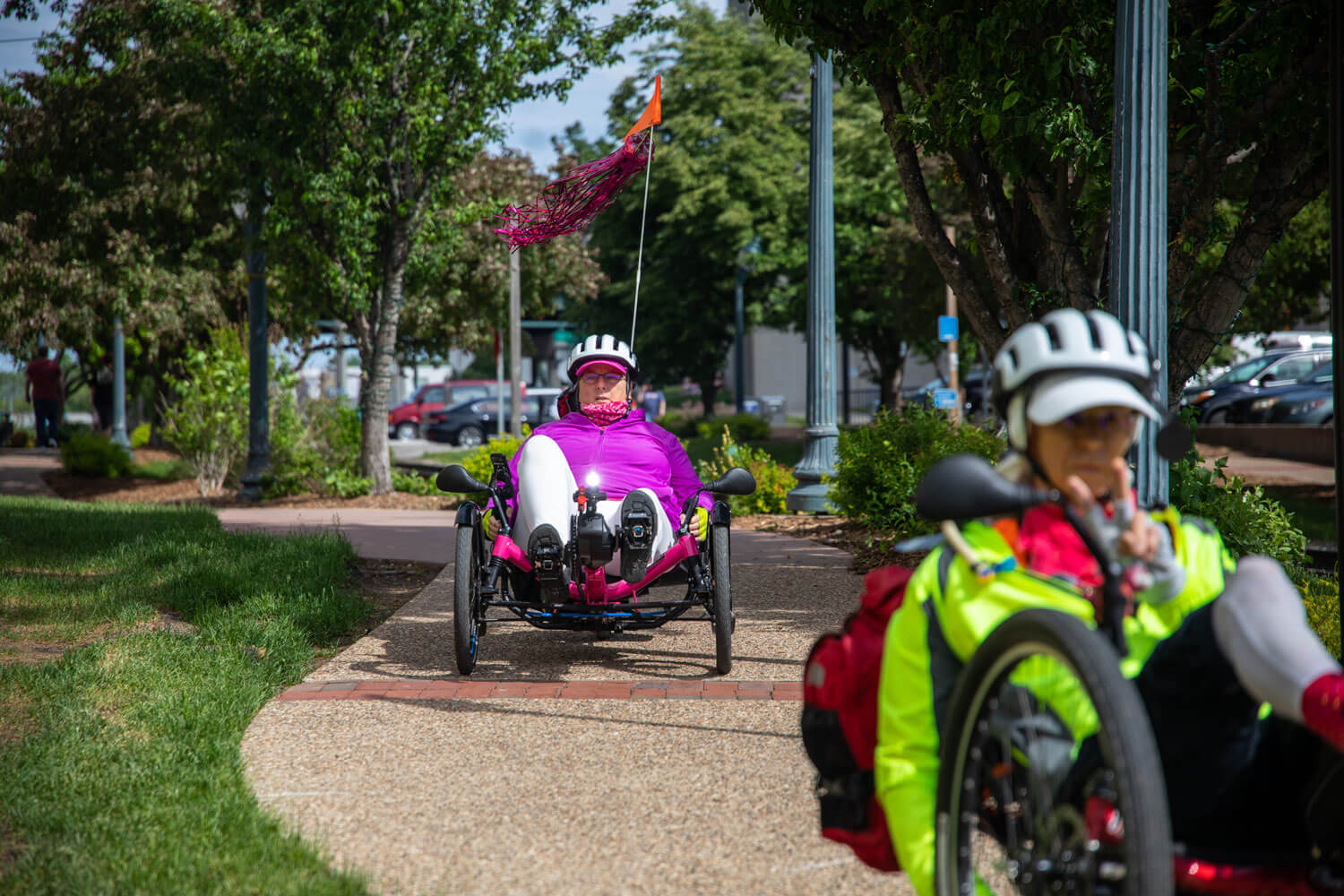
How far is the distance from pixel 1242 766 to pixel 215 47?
14.1m

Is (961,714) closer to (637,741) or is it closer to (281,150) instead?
(637,741)

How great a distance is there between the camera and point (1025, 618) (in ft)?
7.15

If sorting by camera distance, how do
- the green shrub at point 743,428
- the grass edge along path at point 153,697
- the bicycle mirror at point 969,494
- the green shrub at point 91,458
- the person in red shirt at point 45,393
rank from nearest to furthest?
the bicycle mirror at point 969,494
the grass edge along path at point 153,697
the green shrub at point 91,458
the person in red shirt at point 45,393
the green shrub at point 743,428

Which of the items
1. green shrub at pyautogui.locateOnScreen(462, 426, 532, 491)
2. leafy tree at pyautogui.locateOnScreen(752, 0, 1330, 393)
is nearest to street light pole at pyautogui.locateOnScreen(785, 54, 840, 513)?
green shrub at pyautogui.locateOnScreen(462, 426, 532, 491)

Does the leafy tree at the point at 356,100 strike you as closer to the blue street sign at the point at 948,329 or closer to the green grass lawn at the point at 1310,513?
the blue street sign at the point at 948,329

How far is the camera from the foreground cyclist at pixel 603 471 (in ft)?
18.2

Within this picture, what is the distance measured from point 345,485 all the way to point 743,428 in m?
15.1

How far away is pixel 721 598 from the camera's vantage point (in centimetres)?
556

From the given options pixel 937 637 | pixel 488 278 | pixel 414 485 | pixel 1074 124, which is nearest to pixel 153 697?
pixel 937 637

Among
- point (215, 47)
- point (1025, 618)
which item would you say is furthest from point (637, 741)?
point (215, 47)

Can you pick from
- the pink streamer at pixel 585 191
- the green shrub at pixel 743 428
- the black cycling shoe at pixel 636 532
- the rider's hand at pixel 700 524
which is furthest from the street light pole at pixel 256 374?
the green shrub at pixel 743 428

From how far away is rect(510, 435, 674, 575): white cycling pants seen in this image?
5.62 m

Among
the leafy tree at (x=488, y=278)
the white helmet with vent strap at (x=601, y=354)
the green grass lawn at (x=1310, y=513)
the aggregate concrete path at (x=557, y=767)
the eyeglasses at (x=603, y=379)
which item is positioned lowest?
the aggregate concrete path at (x=557, y=767)

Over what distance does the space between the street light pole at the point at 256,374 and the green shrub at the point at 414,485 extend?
64.3 inches
